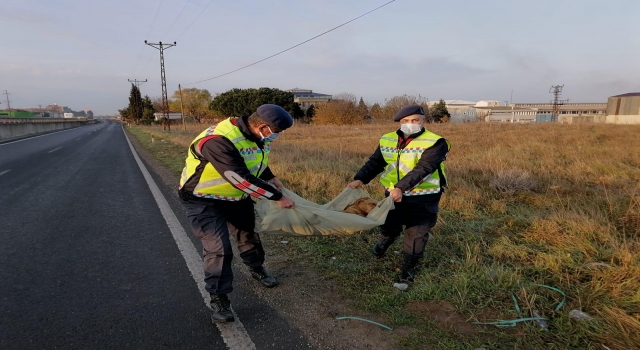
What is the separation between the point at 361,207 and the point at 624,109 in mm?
57297

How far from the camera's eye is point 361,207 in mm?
3648

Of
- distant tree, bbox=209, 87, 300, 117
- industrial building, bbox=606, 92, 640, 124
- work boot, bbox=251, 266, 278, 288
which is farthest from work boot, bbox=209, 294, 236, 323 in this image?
distant tree, bbox=209, 87, 300, 117

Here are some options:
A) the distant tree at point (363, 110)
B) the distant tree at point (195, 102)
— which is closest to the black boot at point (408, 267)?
the distant tree at point (363, 110)

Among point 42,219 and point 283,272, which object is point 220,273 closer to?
point 283,272

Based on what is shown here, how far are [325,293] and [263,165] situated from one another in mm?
1258

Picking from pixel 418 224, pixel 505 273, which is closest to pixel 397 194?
pixel 418 224

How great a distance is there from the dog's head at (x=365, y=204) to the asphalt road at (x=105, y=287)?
4.32 feet

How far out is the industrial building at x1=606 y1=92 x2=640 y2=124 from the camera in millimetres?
42509

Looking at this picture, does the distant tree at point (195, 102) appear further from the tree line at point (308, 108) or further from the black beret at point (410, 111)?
the black beret at point (410, 111)

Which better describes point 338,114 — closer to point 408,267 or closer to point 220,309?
point 408,267

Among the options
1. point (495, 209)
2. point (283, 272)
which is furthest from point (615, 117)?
point (283, 272)

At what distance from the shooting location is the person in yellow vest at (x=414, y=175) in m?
3.06

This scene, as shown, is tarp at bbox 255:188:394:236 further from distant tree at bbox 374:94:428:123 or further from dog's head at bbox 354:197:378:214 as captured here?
distant tree at bbox 374:94:428:123

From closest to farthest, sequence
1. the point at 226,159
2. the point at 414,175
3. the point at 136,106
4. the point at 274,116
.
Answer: the point at 226,159
the point at 274,116
the point at 414,175
the point at 136,106
